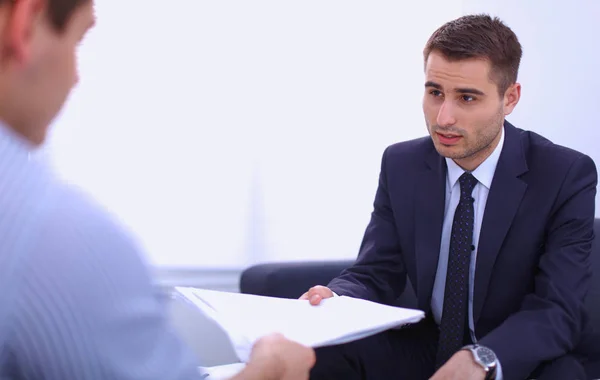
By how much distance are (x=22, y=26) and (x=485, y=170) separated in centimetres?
149

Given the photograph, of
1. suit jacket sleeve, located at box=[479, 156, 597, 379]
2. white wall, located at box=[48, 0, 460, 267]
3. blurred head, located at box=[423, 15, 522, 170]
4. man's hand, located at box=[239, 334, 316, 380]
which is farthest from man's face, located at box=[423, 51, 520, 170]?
man's hand, located at box=[239, 334, 316, 380]

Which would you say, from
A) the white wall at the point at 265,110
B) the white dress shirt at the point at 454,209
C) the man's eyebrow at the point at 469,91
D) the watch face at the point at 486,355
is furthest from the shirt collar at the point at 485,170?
the white wall at the point at 265,110

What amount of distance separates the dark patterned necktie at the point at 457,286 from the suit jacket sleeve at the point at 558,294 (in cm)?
12

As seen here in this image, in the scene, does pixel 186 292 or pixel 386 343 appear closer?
pixel 186 292

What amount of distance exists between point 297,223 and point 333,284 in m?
0.80

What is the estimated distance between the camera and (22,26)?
0.58 meters

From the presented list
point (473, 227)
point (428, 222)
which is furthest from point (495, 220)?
point (428, 222)

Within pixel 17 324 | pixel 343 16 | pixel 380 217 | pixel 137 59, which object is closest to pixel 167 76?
pixel 137 59

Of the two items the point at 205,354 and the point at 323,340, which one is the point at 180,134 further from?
the point at 323,340

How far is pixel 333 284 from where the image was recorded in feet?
6.09

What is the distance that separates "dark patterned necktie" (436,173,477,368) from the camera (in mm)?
1825

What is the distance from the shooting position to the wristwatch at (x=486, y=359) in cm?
149

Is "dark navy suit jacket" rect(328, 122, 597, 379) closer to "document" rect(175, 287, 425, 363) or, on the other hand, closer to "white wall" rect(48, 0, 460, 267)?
"document" rect(175, 287, 425, 363)

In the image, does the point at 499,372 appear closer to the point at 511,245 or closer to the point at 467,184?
the point at 511,245
